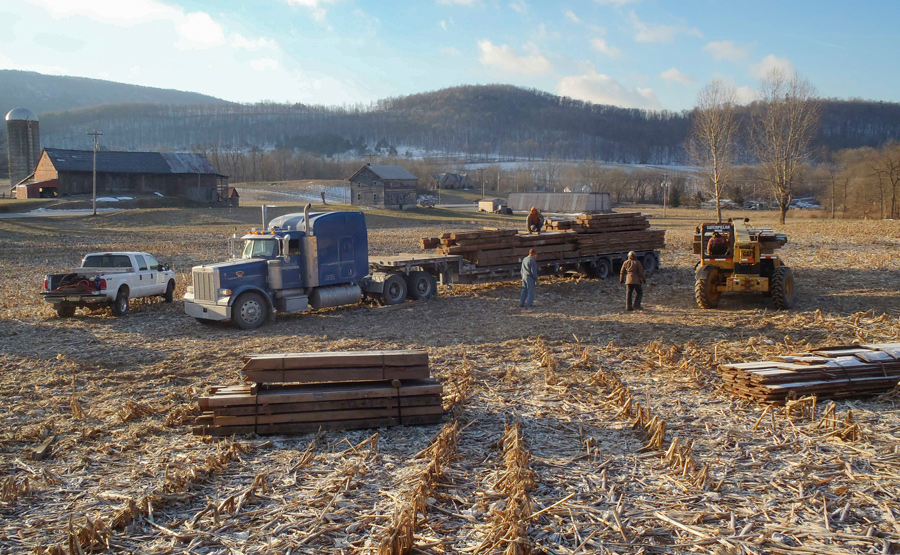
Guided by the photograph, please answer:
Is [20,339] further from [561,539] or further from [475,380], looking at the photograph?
[561,539]

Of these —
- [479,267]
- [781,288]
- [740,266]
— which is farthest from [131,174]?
[781,288]

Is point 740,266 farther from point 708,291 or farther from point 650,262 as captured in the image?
point 650,262

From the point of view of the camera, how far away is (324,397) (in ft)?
27.0

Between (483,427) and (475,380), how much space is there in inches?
92.1

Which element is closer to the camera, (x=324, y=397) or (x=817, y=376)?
(x=324, y=397)

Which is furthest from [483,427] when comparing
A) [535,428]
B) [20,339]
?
[20,339]

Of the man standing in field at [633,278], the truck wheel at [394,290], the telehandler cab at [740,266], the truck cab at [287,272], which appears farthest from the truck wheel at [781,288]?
the truck cab at [287,272]

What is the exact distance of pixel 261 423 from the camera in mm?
8141

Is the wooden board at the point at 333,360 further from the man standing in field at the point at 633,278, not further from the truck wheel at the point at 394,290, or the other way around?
the truck wheel at the point at 394,290

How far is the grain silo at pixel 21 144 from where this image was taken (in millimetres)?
91812

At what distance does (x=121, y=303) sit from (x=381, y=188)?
6662cm

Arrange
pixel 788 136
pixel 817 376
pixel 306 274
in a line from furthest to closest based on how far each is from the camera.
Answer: pixel 788 136
pixel 306 274
pixel 817 376

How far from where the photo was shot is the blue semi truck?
1617cm

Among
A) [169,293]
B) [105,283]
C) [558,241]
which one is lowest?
[169,293]
